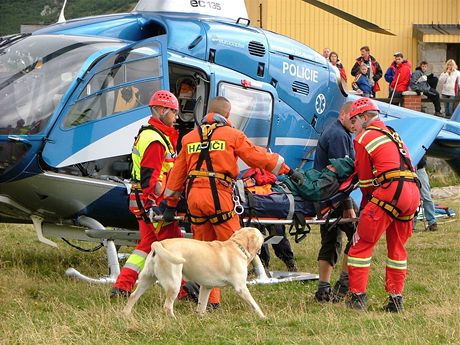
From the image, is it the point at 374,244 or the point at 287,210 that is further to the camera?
the point at 287,210

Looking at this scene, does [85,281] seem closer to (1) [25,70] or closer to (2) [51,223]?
(2) [51,223]

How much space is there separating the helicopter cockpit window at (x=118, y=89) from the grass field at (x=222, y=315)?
170 cm

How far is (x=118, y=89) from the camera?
990 cm

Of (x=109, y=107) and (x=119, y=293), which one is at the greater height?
(x=109, y=107)

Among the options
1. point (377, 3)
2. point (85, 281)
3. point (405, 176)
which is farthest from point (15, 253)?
point (377, 3)

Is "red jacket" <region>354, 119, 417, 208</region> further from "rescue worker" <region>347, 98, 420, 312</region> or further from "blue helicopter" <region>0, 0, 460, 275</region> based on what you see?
"blue helicopter" <region>0, 0, 460, 275</region>

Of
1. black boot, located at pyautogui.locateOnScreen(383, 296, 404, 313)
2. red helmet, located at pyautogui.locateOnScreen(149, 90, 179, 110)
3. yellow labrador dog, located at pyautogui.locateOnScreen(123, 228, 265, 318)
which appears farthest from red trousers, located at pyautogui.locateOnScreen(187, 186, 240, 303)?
black boot, located at pyautogui.locateOnScreen(383, 296, 404, 313)

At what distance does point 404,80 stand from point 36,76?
13956 millimetres

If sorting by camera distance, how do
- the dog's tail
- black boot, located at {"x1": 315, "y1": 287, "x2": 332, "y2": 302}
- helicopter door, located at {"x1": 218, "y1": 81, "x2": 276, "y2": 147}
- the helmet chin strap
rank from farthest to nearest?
helicopter door, located at {"x1": 218, "y1": 81, "x2": 276, "y2": 147} → black boot, located at {"x1": 315, "y1": 287, "x2": 332, "y2": 302} → the helmet chin strap → the dog's tail

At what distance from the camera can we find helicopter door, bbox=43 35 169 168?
952 centimetres

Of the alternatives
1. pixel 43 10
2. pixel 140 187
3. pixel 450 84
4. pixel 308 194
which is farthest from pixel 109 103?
pixel 43 10

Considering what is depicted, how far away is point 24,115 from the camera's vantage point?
957 cm

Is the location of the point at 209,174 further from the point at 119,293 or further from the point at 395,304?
the point at 395,304

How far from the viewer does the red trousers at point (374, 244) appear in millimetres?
8344
